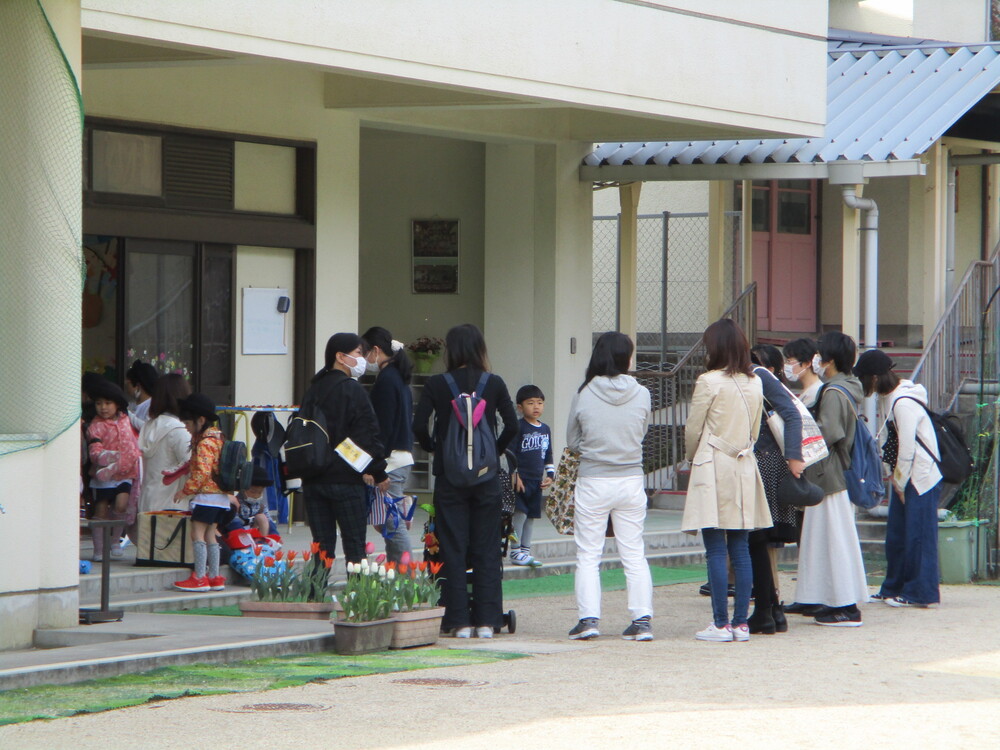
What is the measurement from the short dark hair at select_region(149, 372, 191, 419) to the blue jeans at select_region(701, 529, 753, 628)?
3.82 meters

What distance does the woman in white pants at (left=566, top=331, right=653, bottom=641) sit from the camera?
30.7 feet

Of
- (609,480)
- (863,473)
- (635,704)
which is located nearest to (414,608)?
(609,480)

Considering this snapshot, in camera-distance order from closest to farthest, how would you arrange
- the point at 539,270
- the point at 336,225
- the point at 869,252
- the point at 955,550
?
the point at 955,550 → the point at 336,225 → the point at 869,252 → the point at 539,270

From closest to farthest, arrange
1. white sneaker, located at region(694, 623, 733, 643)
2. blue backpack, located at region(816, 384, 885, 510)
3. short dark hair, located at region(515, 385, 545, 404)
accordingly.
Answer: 1. white sneaker, located at region(694, 623, 733, 643)
2. blue backpack, located at region(816, 384, 885, 510)
3. short dark hair, located at region(515, 385, 545, 404)

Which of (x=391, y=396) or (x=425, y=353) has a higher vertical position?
(x=425, y=353)

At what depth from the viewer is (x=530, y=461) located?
12273 mm

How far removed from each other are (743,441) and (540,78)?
3979mm

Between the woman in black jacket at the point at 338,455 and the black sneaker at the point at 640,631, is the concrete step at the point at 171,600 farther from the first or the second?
the black sneaker at the point at 640,631

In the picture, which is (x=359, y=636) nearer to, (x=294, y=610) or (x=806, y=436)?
(x=294, y=610)

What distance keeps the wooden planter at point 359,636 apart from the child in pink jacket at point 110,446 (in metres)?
2.84

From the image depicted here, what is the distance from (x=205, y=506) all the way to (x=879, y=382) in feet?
15.2

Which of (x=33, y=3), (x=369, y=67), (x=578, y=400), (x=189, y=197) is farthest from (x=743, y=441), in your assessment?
(x=189, y=197)

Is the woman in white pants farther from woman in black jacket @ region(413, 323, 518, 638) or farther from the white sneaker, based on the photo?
woman in black jacket @ region(413, 323, 518, 638)

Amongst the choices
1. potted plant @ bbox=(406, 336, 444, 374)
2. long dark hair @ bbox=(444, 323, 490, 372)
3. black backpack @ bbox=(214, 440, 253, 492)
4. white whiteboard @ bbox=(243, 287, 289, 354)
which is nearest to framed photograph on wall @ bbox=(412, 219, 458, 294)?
potted plant @ bbox=(406, 336, 444, 374)
